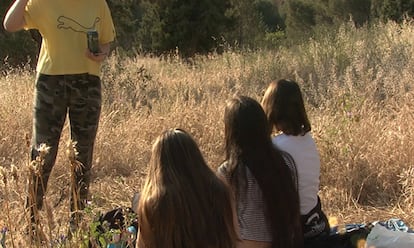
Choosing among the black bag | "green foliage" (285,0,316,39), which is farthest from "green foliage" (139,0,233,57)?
the black bag

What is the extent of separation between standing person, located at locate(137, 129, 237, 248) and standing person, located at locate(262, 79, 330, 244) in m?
1.02

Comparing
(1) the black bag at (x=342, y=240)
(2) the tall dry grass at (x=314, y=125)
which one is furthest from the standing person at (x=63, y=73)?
(1) the black bag at (x=342, y=240)

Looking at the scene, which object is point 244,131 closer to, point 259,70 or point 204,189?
point 204,189

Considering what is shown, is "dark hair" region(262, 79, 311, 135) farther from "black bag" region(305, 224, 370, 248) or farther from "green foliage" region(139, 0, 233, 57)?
"green foliage" region(139, 0, 233, 57)

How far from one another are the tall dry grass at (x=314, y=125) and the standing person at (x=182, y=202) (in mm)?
Answer: 676

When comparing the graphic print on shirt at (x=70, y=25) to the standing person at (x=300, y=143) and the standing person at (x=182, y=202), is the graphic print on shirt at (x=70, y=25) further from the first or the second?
the standing person at (x=182, y=202)

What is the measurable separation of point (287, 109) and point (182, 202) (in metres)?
1.24

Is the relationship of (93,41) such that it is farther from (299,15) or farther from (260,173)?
(299,15)

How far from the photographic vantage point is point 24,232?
7.41 ft

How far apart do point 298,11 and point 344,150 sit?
3237 cm

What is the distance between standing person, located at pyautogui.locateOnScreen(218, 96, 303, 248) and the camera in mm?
2438

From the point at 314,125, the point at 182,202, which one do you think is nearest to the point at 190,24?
the point at 314,125

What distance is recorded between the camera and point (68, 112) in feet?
10.2

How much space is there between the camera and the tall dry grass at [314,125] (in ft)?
11.9
